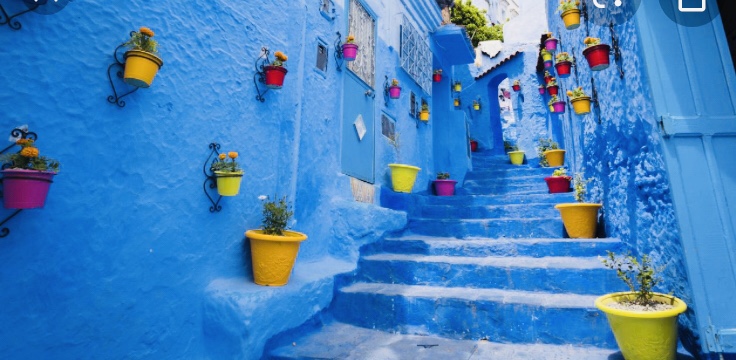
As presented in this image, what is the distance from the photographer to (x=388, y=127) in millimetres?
6523

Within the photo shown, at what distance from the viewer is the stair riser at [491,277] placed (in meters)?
3.20

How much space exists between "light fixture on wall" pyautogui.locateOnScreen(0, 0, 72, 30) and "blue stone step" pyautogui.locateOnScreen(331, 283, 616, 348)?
119 inches

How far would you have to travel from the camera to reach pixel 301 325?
3209mm

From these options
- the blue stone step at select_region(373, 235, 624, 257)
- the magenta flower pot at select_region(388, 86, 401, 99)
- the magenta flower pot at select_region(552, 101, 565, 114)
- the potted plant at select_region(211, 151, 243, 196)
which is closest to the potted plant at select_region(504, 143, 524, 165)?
the magenta flower pot at select_region(552, 101, 565, 114)

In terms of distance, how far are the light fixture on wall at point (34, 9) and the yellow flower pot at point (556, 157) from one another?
840cm

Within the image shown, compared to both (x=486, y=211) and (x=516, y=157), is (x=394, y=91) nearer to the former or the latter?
(x=486, y=211)

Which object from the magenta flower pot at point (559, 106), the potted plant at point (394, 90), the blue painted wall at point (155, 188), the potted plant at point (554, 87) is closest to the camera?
the blue painted wall at point (155, 188)

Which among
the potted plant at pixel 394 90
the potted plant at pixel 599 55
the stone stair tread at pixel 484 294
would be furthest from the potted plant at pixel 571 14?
the stone stair tread at pixel 484 294

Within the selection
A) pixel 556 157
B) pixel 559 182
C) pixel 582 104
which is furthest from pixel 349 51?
pixel 556 157

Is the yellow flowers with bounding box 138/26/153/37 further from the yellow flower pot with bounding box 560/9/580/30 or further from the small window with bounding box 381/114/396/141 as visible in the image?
the yellow flower pot with bounding box 560/9/580/30

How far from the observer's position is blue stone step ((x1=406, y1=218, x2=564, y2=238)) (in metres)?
4.52

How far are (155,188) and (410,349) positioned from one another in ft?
7.33

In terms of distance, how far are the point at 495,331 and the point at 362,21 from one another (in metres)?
4.88

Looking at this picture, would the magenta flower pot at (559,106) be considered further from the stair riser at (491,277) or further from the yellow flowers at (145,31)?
the yellow flowers at (145,31)
